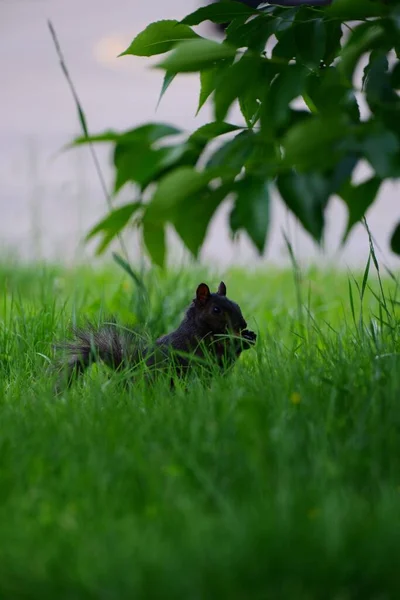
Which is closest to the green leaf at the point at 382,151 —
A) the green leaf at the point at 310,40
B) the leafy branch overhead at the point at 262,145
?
the leafy branch overhead at the point at 262,145

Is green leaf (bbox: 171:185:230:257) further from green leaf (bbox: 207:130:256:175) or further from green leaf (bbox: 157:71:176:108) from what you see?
green leaf (bbox: 157:71:176:108)

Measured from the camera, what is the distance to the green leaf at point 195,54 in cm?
188

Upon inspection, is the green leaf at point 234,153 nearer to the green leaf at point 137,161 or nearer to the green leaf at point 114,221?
the green leaf at point 137,161

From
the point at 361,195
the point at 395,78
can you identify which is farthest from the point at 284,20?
the point at 361,195

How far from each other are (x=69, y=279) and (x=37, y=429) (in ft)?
12.4

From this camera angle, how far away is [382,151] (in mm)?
1692

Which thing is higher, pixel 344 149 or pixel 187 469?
pixel 344 149

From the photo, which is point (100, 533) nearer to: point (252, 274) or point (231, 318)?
point (231, 318)

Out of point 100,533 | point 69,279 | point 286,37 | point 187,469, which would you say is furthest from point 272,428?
point 69,279

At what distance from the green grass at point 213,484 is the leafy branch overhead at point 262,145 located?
1.82ft

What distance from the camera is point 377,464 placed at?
214 cm

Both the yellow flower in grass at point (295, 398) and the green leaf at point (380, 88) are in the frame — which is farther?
the yellow flower in grass at point (295, 398)

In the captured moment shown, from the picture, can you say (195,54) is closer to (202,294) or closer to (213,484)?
(213,484)

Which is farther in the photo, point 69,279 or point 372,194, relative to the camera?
point 69,279
